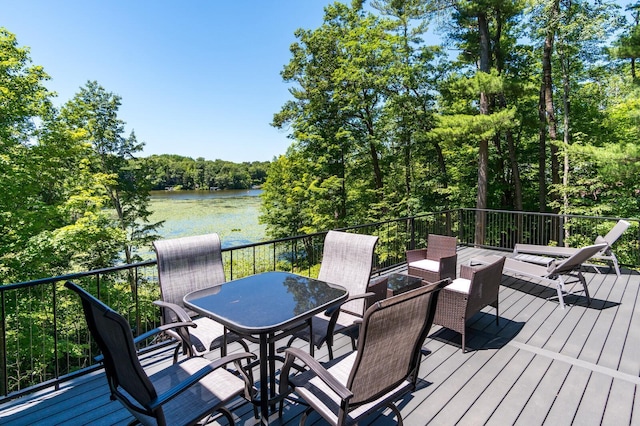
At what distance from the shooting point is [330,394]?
5.60 ft

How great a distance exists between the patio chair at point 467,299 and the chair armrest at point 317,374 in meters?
1.84

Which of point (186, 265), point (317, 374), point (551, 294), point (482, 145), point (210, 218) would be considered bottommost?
point (210, 218)

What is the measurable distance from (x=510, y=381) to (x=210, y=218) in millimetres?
25063

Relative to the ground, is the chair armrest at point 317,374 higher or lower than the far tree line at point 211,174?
lower

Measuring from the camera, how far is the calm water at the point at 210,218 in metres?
21.6

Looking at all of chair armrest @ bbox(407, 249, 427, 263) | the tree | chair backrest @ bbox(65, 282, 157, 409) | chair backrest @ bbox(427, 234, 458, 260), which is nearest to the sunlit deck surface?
chair backrest @ bbox(65, 282, 157, 409)

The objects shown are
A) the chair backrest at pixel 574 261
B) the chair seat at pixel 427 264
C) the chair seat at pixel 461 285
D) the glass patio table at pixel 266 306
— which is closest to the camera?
the glass patio table at pixel 266 306

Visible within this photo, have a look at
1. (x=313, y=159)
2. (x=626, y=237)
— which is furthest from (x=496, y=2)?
(x=313, y=159)

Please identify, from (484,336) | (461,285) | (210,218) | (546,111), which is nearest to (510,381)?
(484,336)

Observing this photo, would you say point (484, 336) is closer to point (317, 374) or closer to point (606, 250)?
point (317, 374)

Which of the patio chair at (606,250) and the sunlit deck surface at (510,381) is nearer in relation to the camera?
the sunlit deck surface at (510,381)

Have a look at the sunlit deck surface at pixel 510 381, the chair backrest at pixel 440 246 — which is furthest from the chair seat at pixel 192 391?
the chair backrest at pixel 440 246

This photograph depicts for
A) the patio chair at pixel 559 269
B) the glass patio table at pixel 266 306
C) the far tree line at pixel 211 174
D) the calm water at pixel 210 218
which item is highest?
the far tree line at pixel 211 174

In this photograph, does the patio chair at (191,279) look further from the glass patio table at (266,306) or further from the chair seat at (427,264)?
the chair seat at (427,264)
